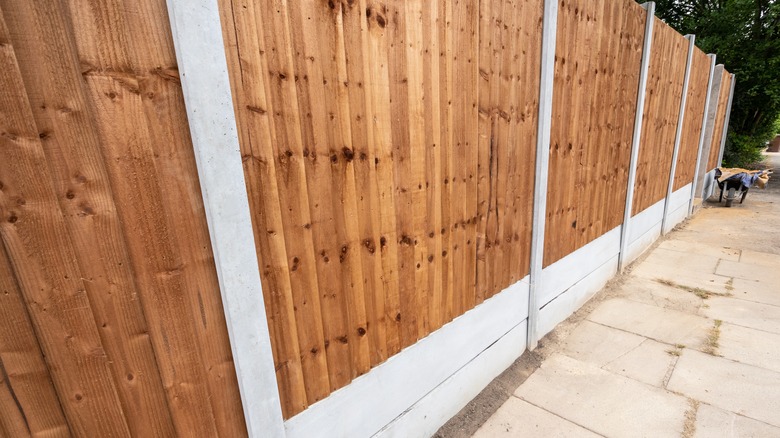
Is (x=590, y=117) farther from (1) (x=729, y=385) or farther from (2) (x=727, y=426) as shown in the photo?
(2) (x=727, y=426)

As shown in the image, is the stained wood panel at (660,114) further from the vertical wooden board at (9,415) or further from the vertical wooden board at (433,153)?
the vertical wooden board at (9,415)

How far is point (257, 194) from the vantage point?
1325 mm

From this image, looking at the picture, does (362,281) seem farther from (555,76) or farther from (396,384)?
(555,76)

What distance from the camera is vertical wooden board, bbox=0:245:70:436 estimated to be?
936mm

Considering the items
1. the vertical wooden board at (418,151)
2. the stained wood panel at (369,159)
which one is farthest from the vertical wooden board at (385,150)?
the vertical wooden board at (418,151)

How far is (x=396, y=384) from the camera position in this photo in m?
2.01

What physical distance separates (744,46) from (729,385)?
1515 cm

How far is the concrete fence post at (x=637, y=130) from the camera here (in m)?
4.14

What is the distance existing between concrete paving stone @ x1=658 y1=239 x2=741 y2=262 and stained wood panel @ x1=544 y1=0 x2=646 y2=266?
93.2 inches

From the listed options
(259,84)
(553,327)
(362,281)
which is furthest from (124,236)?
(553,327)

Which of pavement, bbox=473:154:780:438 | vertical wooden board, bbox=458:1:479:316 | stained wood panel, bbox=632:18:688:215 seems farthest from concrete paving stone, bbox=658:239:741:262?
vertical wooden board, bbox=458:1:479:316

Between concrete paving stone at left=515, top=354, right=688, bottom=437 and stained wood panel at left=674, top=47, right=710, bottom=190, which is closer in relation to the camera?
concrete paving stone at left=515, top=354, right=688, bottom=437

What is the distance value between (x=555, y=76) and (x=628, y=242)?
3130 mm

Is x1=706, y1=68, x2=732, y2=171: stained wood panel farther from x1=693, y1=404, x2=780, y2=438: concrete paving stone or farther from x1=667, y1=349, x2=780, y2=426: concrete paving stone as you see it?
x1=693, y1=404, x2=780, y2=438: concrete paving stone
